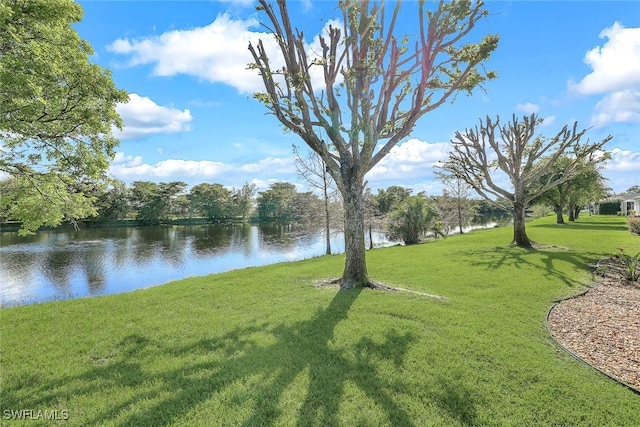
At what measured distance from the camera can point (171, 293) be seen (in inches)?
343

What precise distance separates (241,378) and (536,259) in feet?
43.8

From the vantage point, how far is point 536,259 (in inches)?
512

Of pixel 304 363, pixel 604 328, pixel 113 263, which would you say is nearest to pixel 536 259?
pixel 604 328

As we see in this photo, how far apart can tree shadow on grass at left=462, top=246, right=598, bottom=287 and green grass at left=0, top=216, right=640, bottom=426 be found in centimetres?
322

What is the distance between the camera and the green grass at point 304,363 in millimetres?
3436

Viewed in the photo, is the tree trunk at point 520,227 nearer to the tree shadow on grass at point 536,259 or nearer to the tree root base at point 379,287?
the tree shadow on grass at point 536,259

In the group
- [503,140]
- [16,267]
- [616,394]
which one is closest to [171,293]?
[616,394]

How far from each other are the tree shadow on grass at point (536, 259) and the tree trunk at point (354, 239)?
18.6ft

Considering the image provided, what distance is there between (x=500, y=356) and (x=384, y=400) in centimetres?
220

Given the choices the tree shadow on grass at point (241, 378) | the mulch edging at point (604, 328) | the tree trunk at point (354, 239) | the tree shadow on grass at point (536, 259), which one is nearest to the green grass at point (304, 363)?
the tree shadow on grass at point (241, 378)

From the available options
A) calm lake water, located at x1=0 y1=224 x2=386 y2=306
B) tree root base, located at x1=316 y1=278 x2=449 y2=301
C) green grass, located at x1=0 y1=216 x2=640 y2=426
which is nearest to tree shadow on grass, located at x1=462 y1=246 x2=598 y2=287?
green grass, located at x1=0 y1=216 x2=640 y2=426

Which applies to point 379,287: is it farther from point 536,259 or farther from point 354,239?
point 536,259

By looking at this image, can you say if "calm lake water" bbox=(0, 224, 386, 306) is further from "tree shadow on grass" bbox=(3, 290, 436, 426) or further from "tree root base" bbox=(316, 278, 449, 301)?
"tree shadow on grass" bbox=(3, 290, 436, 426)

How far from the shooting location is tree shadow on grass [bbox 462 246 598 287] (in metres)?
10.8
